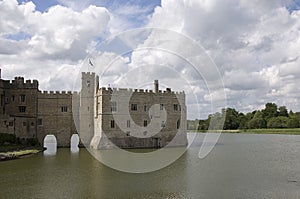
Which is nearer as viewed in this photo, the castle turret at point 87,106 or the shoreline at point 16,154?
the shoreline at point 16,154

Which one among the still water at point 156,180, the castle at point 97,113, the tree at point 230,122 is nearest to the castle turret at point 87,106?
the castle at point 97,113

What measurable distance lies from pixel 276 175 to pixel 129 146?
2244 cm

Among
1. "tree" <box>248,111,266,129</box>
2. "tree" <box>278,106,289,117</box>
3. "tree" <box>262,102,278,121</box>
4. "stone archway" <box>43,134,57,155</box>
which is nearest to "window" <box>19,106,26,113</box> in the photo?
"stone archway" <box>43,134,57,155</box>

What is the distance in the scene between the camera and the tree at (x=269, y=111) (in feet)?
388

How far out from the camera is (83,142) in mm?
44812

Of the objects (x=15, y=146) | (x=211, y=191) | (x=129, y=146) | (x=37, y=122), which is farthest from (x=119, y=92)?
(x=211, y=191)

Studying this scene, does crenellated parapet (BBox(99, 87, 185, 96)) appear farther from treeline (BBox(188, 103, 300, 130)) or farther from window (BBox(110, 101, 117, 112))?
treeline (BBox(188, 103, 300, 130))

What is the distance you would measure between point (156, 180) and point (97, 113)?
2413 centimetres

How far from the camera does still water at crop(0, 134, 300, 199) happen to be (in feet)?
58.0

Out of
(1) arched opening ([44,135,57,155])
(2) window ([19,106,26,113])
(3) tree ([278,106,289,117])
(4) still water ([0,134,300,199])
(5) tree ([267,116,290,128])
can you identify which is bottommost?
(4) still water ([0,134,300,199])

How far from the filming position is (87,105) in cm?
4553

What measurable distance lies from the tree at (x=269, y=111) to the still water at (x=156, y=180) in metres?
93.2

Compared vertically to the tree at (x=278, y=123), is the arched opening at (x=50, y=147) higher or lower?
lower

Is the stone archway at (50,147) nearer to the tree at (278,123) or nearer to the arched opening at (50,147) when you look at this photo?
the arched opening at (50,147)
